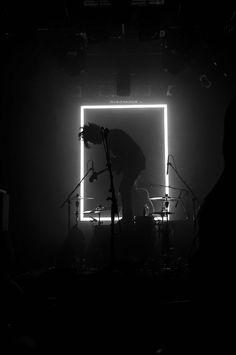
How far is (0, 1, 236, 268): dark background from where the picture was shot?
7.69 metres

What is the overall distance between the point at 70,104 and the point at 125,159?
304 centimetres

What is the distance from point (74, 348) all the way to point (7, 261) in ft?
13.5

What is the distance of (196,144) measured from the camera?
28.3 ft

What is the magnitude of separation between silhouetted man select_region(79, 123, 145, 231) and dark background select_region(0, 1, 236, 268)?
6.08ft

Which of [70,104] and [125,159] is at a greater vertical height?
[70,104]

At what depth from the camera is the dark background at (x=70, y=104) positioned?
769cm

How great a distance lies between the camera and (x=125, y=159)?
655cm

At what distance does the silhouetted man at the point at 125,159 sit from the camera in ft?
20.6

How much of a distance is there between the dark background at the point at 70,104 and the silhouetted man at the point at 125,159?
1.85 metres

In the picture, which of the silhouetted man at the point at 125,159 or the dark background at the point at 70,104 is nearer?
the silhouetted man at the point at 125,159

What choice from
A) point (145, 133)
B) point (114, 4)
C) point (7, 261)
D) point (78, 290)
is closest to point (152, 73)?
point (145, 133)

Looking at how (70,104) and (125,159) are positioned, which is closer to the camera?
(125,159)

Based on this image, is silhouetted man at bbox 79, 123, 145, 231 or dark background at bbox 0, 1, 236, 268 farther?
dark background at bbox 0, 1, 236, 268

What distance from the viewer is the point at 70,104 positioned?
8.76 metres
